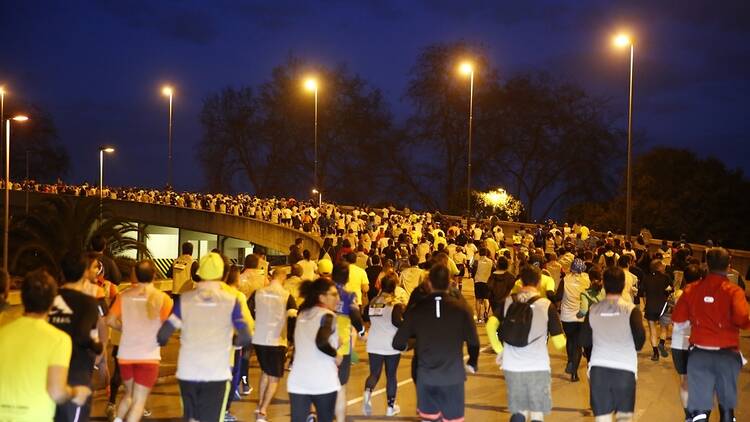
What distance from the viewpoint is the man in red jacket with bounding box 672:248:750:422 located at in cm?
828

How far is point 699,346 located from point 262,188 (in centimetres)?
7295

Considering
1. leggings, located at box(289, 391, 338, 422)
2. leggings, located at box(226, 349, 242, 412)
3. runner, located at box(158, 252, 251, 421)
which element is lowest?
leggings, located at box(226, 349, 242, 412)

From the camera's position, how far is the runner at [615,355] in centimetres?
773

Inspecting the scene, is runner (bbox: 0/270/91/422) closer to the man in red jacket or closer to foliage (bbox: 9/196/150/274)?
the man in red jacket

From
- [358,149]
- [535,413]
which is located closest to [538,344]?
[535,413]

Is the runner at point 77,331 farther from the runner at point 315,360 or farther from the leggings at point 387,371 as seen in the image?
the leggings at point 387,371

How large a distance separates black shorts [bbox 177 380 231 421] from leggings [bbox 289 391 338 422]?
56 centimetres

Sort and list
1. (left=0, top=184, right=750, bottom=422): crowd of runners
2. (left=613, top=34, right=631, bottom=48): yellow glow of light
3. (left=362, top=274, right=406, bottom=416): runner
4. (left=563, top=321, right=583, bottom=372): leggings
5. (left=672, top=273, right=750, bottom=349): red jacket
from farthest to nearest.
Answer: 1. (left=613, top=34, right=631, bottom=48): yellow glow of light
2. (left=563, top=321, right=583, bottom=372): leggings
3. (left=362, top=274, right=406, bottom=416): runner
4. (left=672, top=273, right=750, bottom=349): red jacket
5. (left=0, top=184, right=750, bottom=422): crowd of runners

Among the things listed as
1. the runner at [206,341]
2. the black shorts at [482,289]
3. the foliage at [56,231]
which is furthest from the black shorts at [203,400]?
the foliage at [56,231]

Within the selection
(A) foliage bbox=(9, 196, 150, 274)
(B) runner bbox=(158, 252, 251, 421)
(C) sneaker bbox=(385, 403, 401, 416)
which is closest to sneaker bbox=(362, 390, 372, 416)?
(C) sneaker bbox=(385, 403, 401, 416)

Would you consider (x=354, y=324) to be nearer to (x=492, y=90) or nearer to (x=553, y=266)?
(x=553, y=266)

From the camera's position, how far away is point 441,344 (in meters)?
7.08

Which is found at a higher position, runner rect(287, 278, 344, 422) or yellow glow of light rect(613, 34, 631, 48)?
yellow glow of light rect(613, 34, 631, 48)

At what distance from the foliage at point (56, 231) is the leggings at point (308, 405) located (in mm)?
15554
